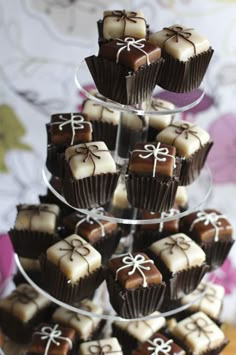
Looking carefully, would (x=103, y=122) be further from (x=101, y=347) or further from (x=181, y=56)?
(x=101, y=347)

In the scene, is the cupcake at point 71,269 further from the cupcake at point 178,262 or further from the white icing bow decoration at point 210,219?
the white icing bow decoration at point 210,219

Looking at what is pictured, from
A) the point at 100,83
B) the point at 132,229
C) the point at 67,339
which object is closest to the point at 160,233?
the point at 132,229

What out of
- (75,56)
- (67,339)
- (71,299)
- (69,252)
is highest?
(75,56)

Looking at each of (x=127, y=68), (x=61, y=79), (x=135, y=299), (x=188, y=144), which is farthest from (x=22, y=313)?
(x=61, y=79)

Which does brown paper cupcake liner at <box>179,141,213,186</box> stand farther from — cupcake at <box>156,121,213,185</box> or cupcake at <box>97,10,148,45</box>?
cupcake at <box>97,10,148,45</box>

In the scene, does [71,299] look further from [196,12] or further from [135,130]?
[196,12]
